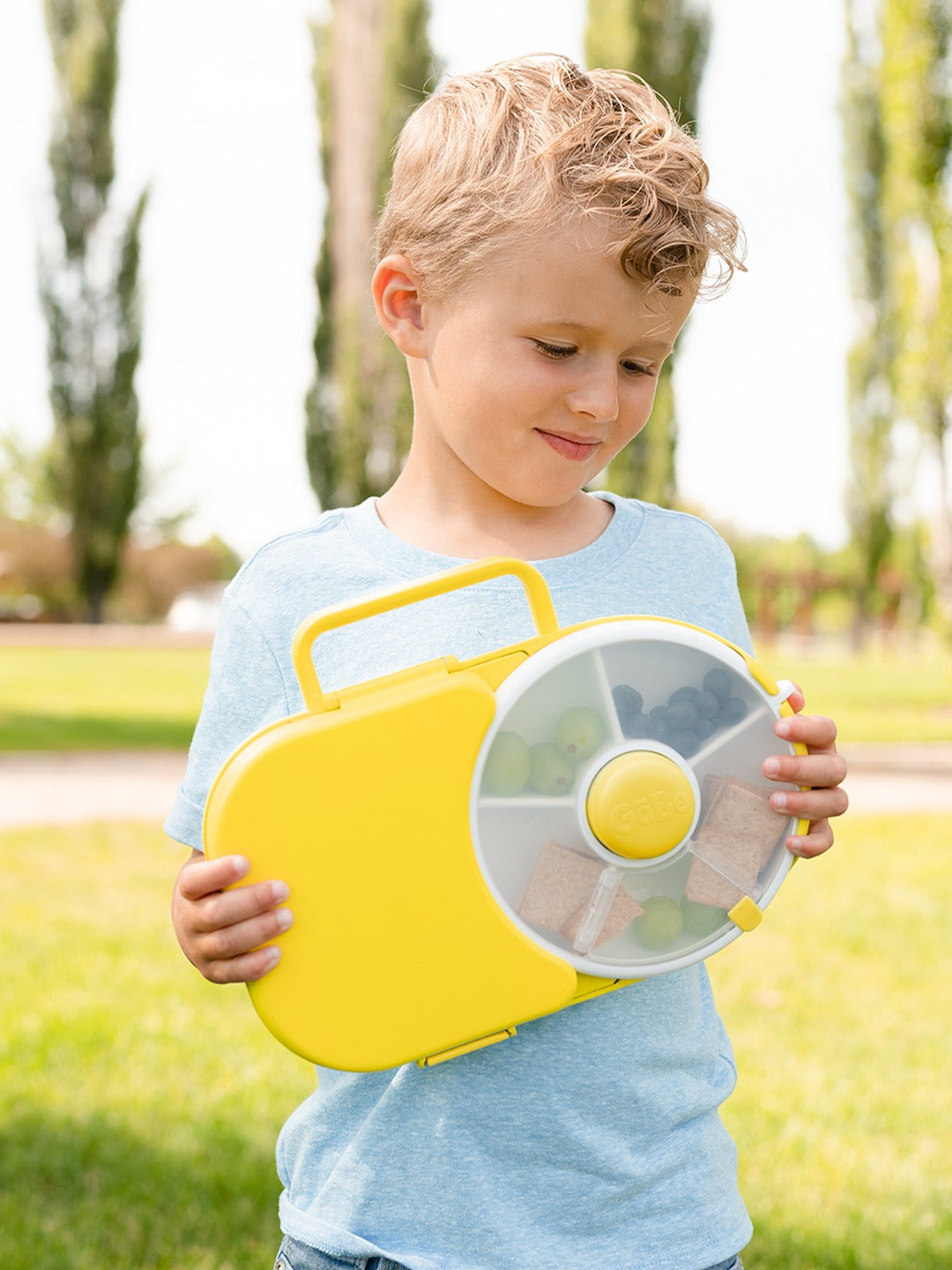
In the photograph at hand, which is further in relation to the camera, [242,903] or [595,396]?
[595,396]

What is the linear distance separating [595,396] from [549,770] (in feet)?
1.31

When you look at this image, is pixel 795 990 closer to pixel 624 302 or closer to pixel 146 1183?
pixel 146 1183

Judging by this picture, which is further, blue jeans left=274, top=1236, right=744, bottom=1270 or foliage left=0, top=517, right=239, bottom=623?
foliage left=0, top=517, right=239, bottom=623

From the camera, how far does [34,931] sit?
4.93 metres

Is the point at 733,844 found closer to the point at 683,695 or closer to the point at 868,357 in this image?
the point at 683,695

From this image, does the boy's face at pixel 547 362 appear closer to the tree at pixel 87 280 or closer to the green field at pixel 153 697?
the green field at pixel 153 697

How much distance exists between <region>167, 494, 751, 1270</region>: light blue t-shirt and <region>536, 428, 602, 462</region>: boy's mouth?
14cm

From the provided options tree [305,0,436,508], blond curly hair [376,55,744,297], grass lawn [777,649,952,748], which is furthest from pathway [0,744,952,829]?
tree [305,0,436,508]

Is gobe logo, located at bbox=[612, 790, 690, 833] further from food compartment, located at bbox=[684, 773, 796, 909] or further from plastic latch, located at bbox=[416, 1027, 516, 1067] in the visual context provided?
plastic latch, located at bbox=[416, 1027, 516, 1067]

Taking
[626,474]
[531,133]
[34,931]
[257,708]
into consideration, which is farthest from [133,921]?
[626,474]

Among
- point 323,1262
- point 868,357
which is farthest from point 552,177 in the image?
point 868,357

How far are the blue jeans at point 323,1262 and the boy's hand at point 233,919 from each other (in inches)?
14.1

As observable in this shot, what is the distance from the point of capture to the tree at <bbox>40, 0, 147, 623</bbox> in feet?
84.4

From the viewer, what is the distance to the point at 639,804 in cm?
114
